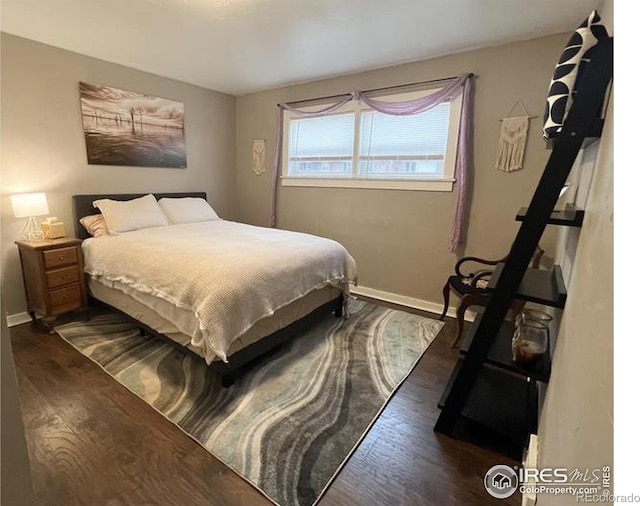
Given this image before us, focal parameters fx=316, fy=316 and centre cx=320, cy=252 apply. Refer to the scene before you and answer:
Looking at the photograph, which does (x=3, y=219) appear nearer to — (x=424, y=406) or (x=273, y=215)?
(x=273, y=215)

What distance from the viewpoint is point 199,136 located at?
13.5 ft

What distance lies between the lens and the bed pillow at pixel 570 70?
1.22 m

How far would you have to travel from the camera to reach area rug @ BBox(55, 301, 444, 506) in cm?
151

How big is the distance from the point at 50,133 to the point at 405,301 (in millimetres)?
3782

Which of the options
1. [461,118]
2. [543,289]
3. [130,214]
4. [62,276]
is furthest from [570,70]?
[62,276]

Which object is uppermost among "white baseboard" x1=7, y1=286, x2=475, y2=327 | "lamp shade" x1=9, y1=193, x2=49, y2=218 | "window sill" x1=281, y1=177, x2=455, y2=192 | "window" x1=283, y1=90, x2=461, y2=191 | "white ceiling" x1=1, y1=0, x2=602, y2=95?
"white ceiling" x1=1, y1=0, x2=602, y2=95

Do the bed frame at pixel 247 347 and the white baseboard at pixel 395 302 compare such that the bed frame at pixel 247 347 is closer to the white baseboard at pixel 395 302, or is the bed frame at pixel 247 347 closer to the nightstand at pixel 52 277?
the nightstand at pixel 52 277

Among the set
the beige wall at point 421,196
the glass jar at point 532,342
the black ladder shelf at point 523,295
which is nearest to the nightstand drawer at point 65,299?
the beige wall at point 421,196

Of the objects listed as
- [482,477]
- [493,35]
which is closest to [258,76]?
[493,35]

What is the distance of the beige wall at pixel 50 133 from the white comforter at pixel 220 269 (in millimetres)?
663

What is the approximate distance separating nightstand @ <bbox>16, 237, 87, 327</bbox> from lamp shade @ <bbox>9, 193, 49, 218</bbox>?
241 mm

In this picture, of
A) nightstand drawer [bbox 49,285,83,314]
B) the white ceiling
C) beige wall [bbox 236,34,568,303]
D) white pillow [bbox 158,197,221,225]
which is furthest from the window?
nightstand drawer [bbox 49,285,83,314]

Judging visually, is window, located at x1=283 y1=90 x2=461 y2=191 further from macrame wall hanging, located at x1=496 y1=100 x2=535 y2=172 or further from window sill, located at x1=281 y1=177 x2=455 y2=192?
macrame wall hanging, located at x1=496 y1=100 x2=535 y2=172

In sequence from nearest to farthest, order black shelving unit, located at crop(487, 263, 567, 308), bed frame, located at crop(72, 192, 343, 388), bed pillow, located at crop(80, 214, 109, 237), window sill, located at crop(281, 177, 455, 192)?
black shelving unit, located at crop(487, 263, 567, 308) < bed frame, located at crop(72, 192, 343, 388) < bed pillow, located at crop(80, 214, 109, 237) < window sill, located at crop(281, 177, 455, 192)
